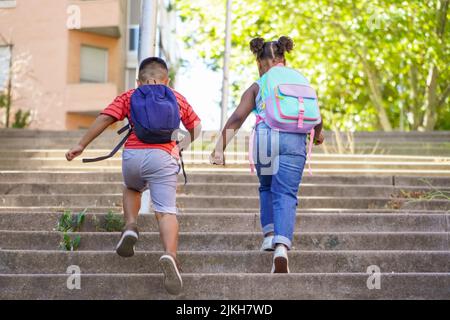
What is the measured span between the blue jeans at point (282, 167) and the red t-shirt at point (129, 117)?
495mm

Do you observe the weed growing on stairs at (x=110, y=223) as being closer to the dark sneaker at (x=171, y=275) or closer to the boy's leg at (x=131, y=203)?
the boy's leg at (x=131, y=203)

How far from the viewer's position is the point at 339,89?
27375 mm

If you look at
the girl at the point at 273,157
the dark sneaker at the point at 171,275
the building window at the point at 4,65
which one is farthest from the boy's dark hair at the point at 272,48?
the building window at the point at 4,65

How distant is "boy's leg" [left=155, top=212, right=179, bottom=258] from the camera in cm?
582

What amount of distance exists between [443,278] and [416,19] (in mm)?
16576

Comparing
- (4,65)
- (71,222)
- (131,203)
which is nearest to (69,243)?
(71,222)

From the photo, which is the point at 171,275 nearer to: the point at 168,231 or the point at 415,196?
the point at 168,231

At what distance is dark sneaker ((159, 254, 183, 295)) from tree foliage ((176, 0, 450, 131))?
51.8ft

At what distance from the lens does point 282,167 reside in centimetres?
627

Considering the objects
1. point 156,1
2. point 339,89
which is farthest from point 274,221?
point 339,89

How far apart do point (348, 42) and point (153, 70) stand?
60.5 feet

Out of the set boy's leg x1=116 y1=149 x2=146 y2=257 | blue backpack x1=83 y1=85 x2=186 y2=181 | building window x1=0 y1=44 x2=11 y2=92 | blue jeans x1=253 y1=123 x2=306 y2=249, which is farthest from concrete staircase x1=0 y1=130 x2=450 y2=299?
building window x1=0 y1=44 x2=11 y2=92

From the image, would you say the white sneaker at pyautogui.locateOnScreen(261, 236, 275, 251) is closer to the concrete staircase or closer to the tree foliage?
the concrete staircase

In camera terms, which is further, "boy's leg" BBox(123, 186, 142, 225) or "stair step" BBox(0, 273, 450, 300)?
"boy's leg" BBox(123, 186, 142, 225)
